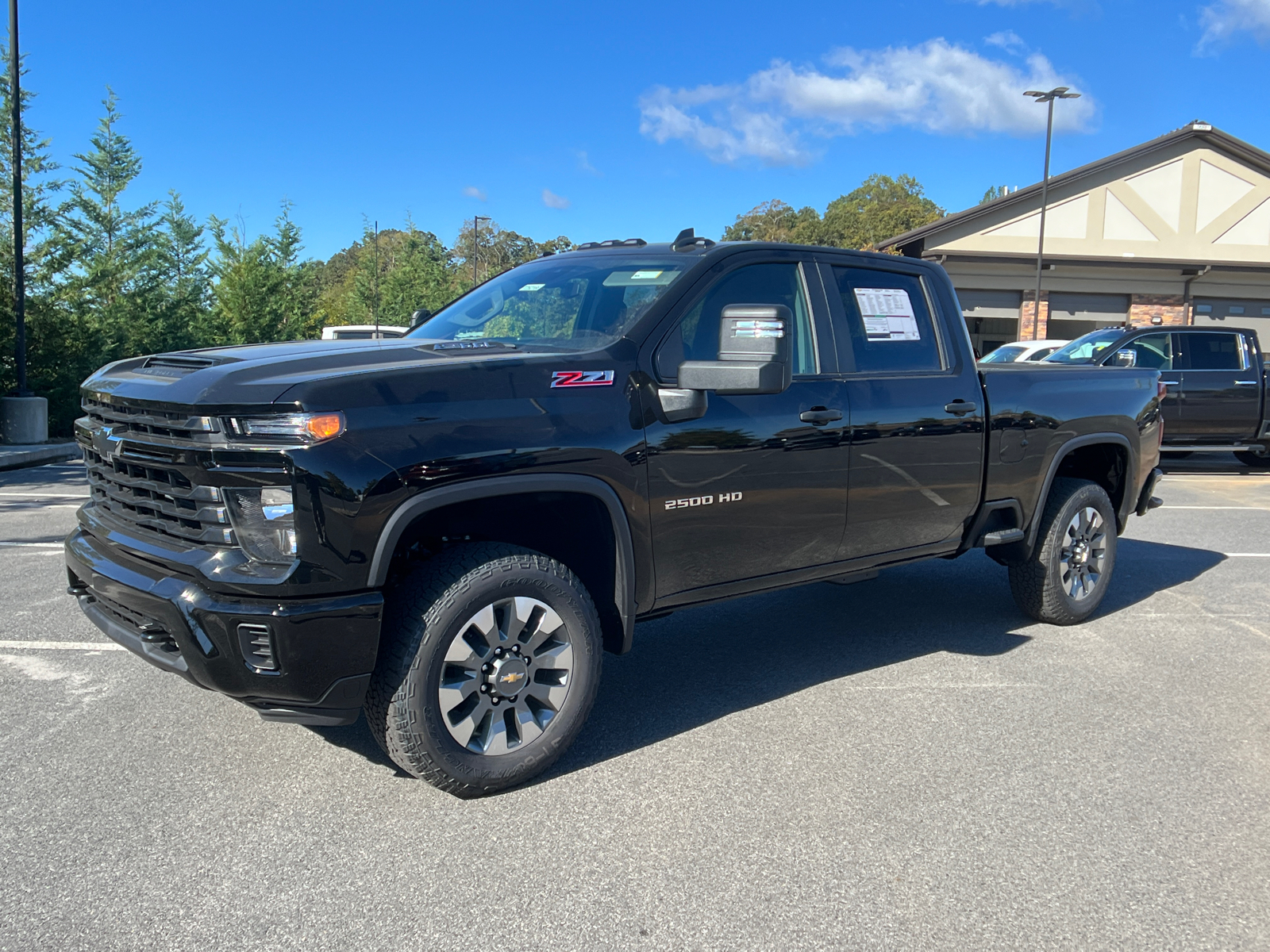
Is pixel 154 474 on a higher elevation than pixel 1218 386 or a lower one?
lower

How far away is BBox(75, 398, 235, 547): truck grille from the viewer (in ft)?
10.5

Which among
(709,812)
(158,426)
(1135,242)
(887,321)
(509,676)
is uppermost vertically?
(1135,242)

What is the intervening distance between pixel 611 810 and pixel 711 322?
1930 mm

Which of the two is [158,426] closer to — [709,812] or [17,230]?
[709,812]

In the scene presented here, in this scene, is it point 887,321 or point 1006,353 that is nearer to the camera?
point 887,321

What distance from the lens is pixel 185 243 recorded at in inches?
1486

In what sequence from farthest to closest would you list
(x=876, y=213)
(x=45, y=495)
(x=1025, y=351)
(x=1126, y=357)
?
(x=876, y=213) → (x=1025, y=351) → (x=1126, y=357) → (x=45, y=495)

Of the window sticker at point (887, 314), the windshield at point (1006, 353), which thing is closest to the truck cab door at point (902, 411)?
the window sticker at point (887, 314)

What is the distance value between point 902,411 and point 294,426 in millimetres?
2754

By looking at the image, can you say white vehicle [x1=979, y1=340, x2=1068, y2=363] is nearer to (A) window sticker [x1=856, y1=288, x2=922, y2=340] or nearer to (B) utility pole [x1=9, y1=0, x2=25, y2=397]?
(A) window sticker [x1=856, y1=288, x2=922, y2=340]

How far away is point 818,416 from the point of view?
14.1 ft

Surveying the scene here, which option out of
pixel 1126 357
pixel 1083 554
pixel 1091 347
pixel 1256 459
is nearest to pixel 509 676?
pixel 1083 554

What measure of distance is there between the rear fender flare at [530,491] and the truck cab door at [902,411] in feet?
3.96

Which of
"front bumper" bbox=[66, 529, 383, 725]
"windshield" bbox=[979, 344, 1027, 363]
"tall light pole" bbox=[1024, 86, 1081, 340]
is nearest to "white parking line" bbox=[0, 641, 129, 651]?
"front bumper" bbox=[66, 529, 383, 725]
